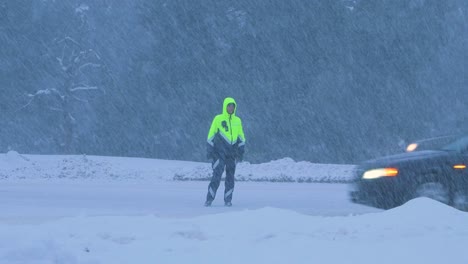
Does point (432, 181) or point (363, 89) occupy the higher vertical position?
point (363, 89)

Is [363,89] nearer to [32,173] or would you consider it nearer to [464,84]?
[464,84]

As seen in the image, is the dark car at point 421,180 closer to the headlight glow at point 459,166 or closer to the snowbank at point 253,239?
the headlight glow at point 459,166

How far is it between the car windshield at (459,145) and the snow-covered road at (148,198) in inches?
66.3

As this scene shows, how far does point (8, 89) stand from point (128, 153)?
6.43 meters

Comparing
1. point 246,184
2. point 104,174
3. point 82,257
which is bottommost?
point 82,257

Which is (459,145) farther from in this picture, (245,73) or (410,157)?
(245,73)

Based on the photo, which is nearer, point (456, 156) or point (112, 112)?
point (456, 156)

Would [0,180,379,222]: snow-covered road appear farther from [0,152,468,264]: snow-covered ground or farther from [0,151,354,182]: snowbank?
[0,151,354,182]: snowbank

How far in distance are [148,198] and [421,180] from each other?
19.8 feet

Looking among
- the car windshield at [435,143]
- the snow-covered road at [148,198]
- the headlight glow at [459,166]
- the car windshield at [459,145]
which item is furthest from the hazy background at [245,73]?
the headlight glow at [459,166]

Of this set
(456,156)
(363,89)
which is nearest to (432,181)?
(456,156)

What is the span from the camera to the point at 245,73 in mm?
34656

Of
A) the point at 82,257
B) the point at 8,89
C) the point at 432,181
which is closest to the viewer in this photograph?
the point at 82,257

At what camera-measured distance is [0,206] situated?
13.4 metres
